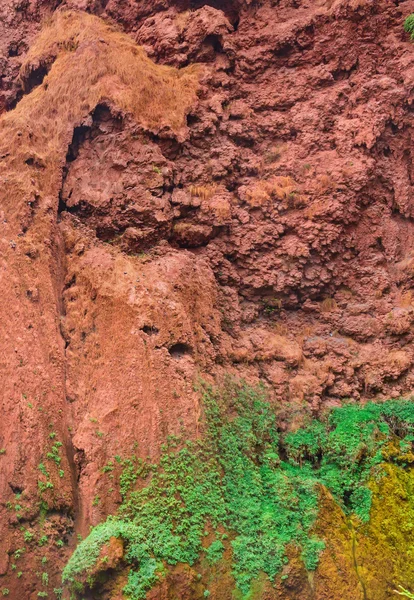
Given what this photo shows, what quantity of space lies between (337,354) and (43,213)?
6016 mm

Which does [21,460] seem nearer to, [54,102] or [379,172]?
[54,102]

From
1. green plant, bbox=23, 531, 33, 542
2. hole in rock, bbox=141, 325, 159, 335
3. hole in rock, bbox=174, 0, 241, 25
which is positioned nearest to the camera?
green plant, bbox=23, 531, 33, 542

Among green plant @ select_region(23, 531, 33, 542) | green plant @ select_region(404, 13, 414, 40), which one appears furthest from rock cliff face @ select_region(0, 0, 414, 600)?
green plant @ select_region(404, 13, 414, 40)

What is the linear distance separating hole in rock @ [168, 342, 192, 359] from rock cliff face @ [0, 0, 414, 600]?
34 millimetres

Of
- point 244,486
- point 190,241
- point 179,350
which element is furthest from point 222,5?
point 244,486

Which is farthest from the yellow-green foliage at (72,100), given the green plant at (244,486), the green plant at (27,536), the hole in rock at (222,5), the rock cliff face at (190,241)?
the green plant at (27,536)

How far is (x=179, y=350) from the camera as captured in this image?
29.7 feet

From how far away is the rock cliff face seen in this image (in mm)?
7906

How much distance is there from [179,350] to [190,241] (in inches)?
94.8

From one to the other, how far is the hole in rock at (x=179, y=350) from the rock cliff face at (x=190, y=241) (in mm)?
34

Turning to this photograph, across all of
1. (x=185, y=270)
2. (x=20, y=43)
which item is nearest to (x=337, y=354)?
(x=185, y=270)

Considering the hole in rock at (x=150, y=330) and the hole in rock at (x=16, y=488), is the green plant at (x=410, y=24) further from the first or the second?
the hole in rock at (x=16, y=488)

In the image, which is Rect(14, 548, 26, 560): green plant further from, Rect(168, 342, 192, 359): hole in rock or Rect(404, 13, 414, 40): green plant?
Rect(404, 13, 414, 40): green plant

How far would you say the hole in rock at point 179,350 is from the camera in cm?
892
